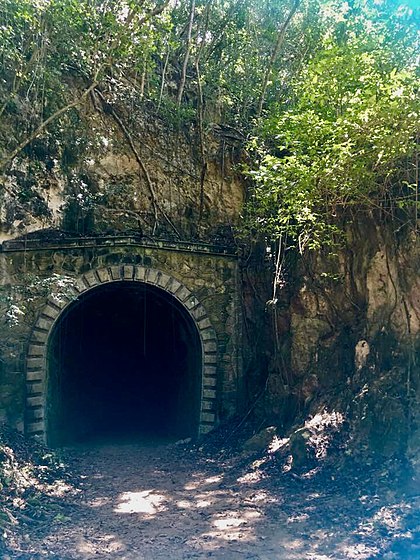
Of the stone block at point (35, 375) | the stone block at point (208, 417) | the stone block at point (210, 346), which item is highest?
the stone block at point (210, 346)

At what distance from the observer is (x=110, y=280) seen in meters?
8.92

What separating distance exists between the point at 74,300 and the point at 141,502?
13.0 ft

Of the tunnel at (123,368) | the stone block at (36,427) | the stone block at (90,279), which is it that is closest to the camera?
the stone block at (36,427)

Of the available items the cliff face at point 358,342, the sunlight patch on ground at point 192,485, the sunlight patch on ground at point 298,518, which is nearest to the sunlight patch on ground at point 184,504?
the sunlight patch on ground at point 192,485

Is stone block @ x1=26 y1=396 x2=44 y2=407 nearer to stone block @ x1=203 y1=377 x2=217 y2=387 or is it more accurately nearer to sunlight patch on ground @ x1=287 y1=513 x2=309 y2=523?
stone block @ x1=203 y1=377 x2=217 y2=387

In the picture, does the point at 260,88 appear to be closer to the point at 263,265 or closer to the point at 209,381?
the point at 263,265

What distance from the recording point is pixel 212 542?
4.75m

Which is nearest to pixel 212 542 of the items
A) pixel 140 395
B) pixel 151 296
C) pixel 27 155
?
pixel 151 296

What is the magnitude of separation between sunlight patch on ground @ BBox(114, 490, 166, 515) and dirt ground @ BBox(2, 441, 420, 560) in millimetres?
12

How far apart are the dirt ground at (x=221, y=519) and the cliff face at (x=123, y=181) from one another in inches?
178

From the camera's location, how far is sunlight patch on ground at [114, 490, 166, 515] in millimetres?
5676

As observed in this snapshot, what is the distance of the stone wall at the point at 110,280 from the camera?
8219mm

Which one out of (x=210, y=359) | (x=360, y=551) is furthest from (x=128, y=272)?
(x=360, y=551)

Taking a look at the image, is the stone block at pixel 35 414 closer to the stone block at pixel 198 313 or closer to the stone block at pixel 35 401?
the stone block at pixel 35 401
